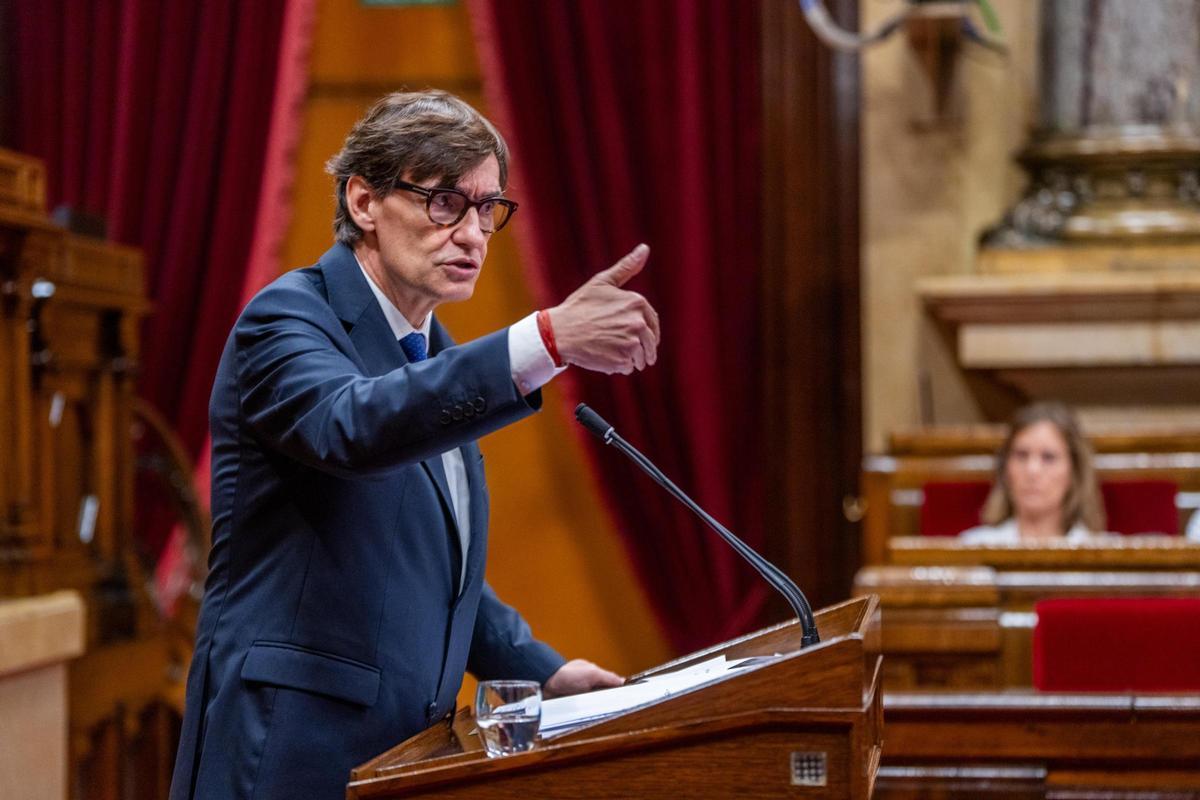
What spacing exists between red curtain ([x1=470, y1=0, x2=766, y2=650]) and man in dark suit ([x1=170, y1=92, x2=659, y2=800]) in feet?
10.8

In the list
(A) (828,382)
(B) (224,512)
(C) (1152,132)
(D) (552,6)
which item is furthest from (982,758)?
(D) (552,6)

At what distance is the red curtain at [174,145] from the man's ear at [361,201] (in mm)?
3627

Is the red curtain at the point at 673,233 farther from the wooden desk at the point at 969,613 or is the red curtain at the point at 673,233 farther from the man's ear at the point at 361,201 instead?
the man's ear at the point at 361,201

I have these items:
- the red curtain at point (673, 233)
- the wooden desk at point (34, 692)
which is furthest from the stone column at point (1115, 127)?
the wooden desk at point (34, 692)

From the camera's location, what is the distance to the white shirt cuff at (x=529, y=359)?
1324mm

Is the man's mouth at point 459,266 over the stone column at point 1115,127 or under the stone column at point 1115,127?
under

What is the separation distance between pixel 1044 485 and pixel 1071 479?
3.7 inches

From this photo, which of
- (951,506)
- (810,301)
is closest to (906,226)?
(810,301)

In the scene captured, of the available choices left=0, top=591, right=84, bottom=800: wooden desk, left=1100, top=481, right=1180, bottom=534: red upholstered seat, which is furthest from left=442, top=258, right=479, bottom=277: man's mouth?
left=1100, top=481, right=1180, bottom=534: red upholstered seat

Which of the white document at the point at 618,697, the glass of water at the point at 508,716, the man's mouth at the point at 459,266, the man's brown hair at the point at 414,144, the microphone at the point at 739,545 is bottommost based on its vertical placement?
the white document at the point at 618,697

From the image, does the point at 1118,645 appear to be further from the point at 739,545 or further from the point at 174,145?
the point at 174,145

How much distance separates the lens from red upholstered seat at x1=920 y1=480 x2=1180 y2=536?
4020 mm

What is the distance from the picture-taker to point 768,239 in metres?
4.90

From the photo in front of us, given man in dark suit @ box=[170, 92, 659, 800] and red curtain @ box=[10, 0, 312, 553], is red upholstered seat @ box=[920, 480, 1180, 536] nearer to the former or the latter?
red curtain @ box=[10, 0, 312, 553]
